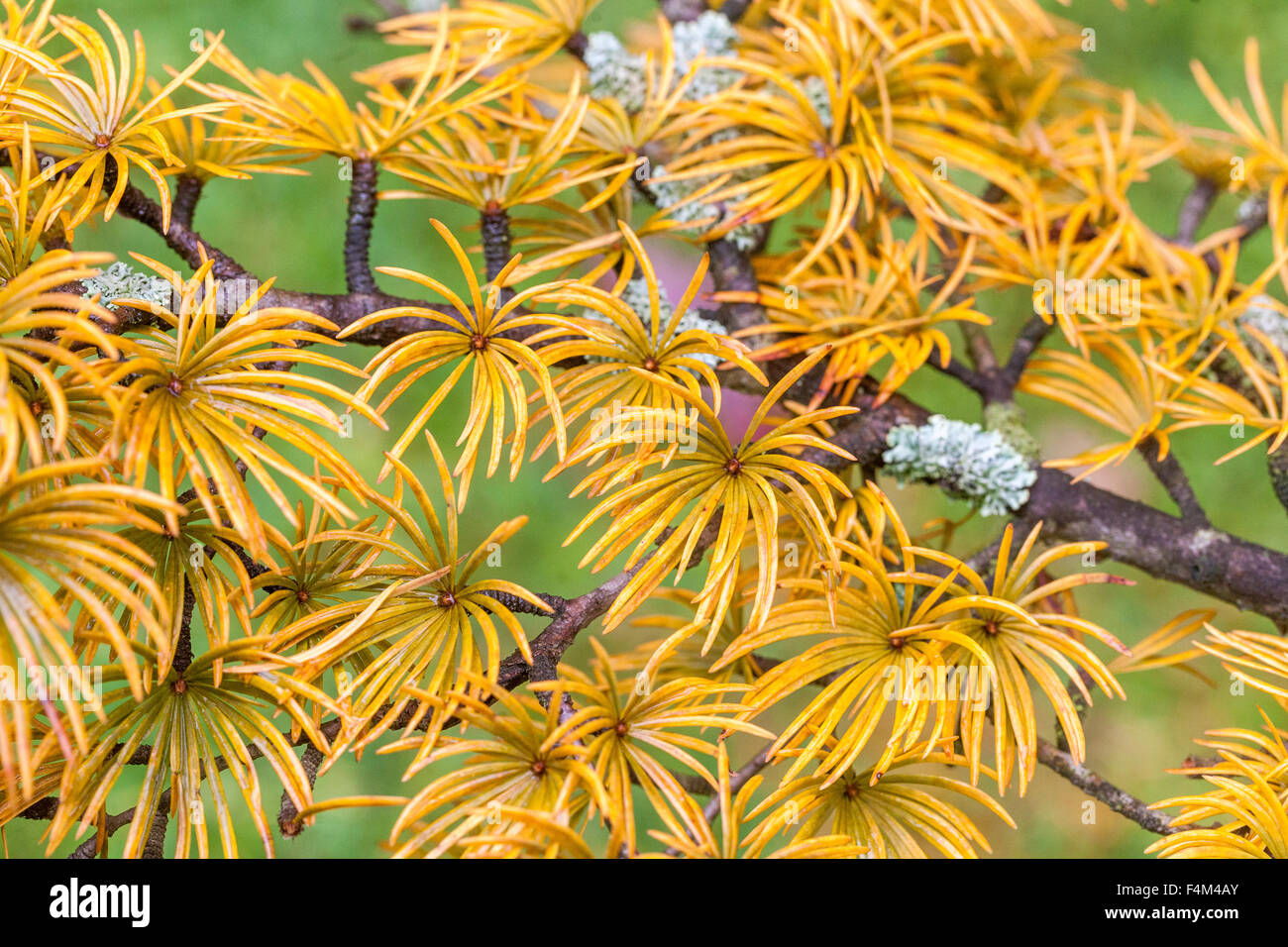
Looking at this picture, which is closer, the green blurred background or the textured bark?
the textured bark

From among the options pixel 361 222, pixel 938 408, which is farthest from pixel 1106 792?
pixel 938 408

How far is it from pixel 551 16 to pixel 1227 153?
508 mm

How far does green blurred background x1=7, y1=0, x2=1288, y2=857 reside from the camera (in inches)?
42.6

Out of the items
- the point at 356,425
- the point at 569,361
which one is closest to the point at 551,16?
the point at 569,361

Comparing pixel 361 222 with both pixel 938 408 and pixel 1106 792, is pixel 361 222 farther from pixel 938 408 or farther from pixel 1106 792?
pixel 938 408

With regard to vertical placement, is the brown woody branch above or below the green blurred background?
below

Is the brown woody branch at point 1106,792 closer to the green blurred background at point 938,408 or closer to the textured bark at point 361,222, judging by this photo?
the textured bark at point 361,222

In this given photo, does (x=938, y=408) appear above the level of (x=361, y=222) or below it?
above

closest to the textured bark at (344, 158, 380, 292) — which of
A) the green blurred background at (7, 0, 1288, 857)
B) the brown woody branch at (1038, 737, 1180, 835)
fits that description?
the brown woody branch at (1038, 737, 1180, 835)

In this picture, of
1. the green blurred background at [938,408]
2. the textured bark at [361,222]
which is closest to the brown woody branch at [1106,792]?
the textured bark at [361,222]

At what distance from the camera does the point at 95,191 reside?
39 centimetres

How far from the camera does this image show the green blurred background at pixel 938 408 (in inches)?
42.6

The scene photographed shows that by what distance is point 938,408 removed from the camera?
1.25 meters

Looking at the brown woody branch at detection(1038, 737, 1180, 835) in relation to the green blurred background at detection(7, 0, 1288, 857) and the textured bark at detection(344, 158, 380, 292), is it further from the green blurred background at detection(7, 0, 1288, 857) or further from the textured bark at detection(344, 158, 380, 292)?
the green blurred background at detection(7, 0, 1288, 857)
